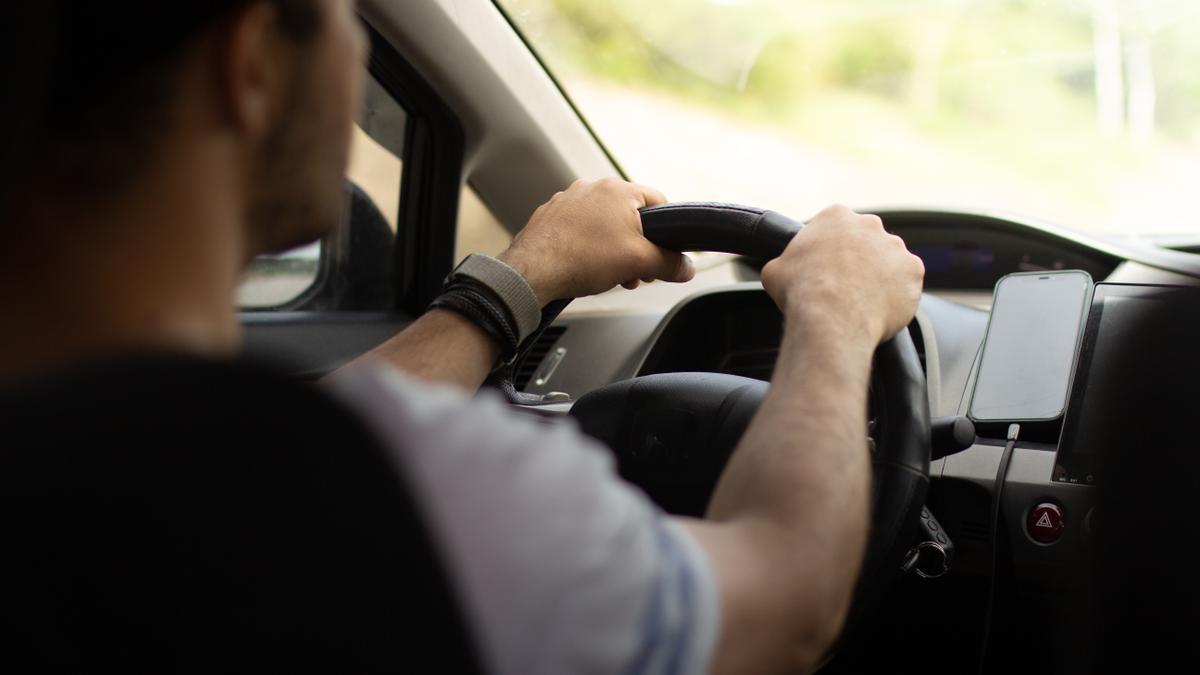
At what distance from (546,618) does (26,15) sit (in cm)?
46

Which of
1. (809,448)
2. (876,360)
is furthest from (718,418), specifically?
(809,448)

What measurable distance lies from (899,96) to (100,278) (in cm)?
672

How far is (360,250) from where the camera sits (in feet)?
8.70

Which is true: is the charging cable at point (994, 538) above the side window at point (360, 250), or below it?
below

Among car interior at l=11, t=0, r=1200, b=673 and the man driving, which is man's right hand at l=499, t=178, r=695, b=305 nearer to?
car interior at l=11, t=0, r=1200, b=673

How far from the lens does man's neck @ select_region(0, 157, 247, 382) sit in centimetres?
70

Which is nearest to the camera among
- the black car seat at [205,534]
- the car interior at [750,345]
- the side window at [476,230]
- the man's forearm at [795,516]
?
the black car seat at [205,534]

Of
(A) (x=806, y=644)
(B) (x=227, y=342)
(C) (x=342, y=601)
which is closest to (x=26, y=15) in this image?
(B) (x=227, y=342)

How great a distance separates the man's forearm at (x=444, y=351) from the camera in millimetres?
1324

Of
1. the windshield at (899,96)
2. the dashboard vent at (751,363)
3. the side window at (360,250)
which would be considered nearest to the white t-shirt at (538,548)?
the dashboard vent at (751,363)

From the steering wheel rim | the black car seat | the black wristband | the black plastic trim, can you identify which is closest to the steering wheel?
the steering wheel rim

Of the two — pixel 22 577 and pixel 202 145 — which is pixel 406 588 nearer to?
pixel 22 577

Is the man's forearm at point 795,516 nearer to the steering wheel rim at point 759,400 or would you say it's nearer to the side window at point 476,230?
the steering wheel rim at point 759,400

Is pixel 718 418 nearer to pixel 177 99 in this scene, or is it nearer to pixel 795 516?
pixel 795 516
